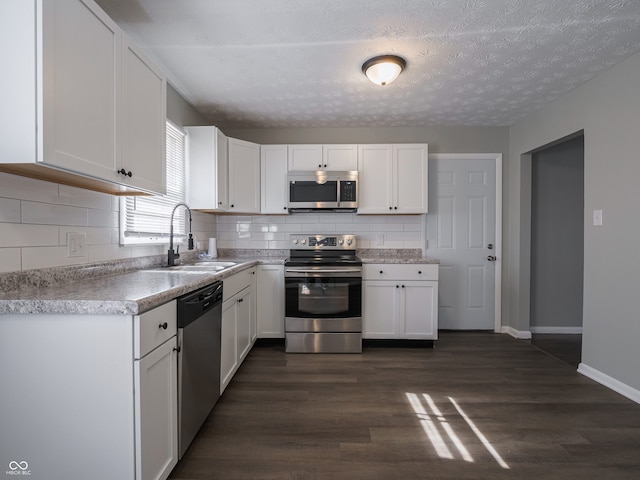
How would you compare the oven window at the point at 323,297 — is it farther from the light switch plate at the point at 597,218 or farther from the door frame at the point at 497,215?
the light switch plate at the point at 597,218

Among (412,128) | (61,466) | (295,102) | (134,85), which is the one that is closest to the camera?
(61,466)

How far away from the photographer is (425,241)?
3699 millimetres

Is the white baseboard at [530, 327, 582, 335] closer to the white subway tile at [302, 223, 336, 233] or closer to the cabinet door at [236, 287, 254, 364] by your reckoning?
the white subway tile at [302, 223, 336, 233]

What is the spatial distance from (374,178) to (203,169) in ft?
5.88

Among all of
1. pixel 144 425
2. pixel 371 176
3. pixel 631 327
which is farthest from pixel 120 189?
pixel 631 327

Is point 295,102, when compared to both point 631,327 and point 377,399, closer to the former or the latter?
point 377,399

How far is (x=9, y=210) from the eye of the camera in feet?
4.35

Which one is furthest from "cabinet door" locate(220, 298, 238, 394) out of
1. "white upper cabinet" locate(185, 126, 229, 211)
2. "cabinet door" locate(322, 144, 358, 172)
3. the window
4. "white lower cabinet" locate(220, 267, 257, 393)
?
"cabinet door" locate(322, 144, 358, 172)

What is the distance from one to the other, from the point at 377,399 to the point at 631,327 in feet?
6.22

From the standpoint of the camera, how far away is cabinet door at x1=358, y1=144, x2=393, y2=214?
3.43 m

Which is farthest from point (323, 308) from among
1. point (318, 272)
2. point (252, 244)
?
point (252, 244)

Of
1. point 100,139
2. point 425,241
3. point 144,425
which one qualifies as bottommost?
point 144,425

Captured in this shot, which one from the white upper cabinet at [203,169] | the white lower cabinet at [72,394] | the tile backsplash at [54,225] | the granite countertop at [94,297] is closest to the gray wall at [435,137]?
the white upper cabinet at [203,169]

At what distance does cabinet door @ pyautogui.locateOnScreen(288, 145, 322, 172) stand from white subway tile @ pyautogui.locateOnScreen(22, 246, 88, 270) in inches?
90.4
